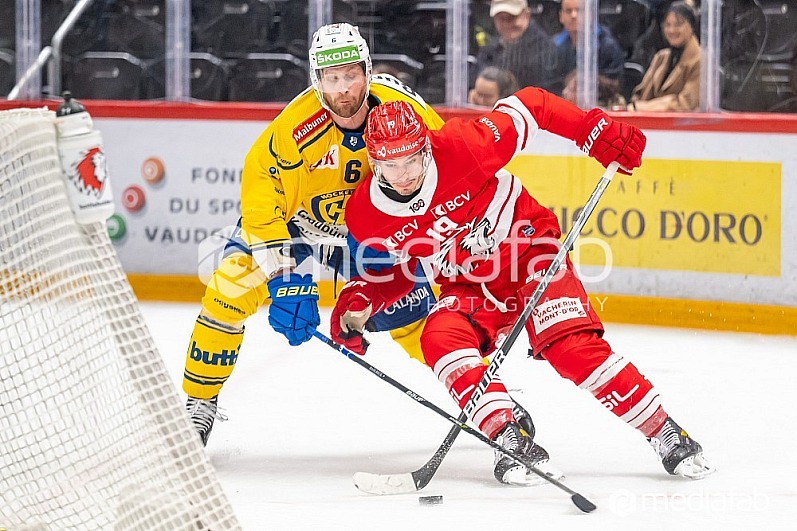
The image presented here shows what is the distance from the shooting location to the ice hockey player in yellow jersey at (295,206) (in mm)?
3061

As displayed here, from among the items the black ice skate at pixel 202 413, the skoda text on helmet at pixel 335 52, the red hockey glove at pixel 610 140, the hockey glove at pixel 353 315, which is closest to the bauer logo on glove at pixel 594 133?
the red hockey glove at pixel 610 140

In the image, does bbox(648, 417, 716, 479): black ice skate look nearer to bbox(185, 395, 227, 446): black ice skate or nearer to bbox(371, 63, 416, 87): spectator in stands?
bbox(185, 395, 227, 446): black ice skate

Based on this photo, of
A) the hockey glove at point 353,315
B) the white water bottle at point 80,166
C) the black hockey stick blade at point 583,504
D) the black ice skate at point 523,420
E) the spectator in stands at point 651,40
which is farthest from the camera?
the spectator in stands at point 651,40

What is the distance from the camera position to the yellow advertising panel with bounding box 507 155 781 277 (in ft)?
15.3

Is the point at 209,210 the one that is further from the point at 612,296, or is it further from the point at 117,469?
the point at 117,469

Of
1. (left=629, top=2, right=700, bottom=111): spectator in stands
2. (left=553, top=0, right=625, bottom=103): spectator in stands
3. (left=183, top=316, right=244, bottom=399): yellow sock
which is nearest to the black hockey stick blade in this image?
(left=183, top=316, right=244, bottom=399): yellow sock

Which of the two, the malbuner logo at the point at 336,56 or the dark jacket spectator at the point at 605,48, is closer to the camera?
the malbuner logo at the point at 336,56

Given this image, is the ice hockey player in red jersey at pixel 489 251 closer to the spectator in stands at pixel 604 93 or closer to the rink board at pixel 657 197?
the rink board at pixel 657 197

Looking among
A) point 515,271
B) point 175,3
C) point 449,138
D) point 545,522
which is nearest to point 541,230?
point 515,271

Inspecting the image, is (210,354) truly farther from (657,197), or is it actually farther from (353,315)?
(657,197)

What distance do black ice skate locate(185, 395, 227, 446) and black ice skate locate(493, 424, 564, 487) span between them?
0.83 metres

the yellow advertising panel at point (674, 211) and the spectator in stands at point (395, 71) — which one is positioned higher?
the spectator in stands at point (395, 71)

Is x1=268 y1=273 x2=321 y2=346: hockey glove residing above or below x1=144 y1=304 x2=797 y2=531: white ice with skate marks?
above

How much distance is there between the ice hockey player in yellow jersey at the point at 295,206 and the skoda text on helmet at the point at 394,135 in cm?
22
